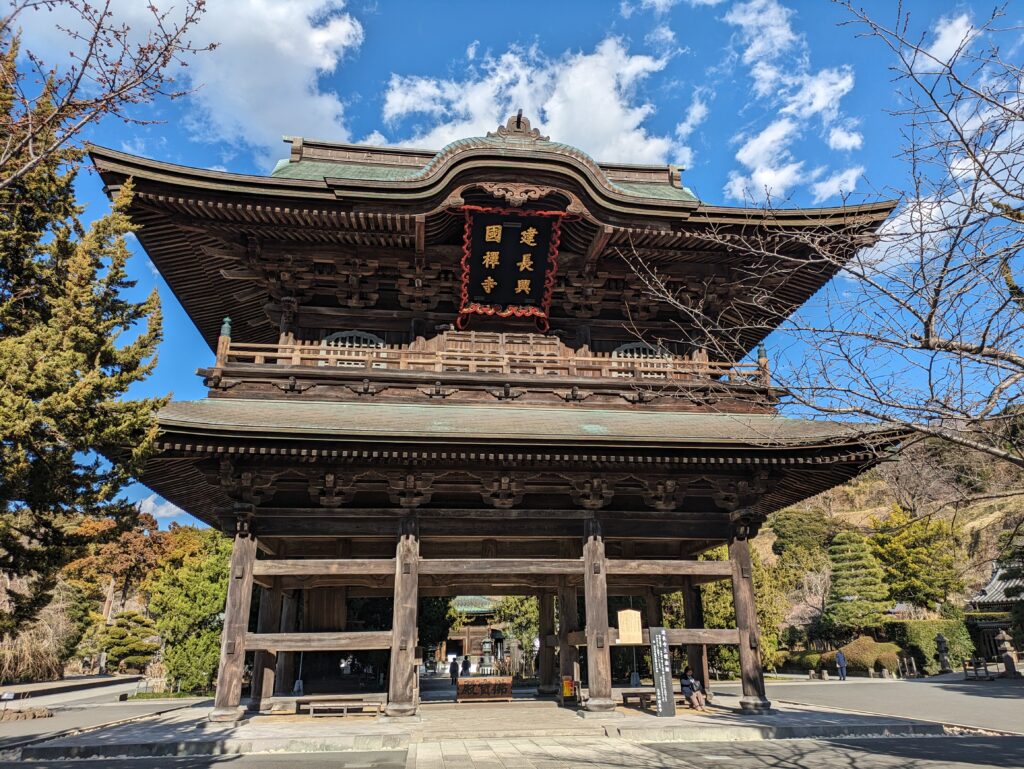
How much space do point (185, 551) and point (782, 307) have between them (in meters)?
38.4

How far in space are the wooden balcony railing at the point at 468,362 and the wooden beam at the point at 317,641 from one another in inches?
204

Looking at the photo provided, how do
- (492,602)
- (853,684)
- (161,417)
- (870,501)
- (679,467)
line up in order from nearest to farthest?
(161,417) → (679,467) → (853,684) → (492,602) → (870,501)

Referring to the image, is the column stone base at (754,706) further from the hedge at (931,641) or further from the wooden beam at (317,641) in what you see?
the hedge at (931,641)

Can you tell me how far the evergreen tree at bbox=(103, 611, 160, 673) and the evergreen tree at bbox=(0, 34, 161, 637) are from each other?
103 feet

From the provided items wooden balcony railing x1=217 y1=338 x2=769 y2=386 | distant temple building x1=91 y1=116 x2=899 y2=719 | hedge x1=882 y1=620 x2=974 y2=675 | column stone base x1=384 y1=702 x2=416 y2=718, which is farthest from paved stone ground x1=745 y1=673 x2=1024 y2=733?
column stone base x1=384 y1=702 x2=416 y2=718

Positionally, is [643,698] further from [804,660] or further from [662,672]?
[804,660]

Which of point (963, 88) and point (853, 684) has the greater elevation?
point (963, 88)

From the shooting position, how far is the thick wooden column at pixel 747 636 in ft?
40.3

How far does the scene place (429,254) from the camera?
1436cm

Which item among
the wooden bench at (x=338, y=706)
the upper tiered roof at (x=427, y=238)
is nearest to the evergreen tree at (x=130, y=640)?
the upper tiered roof at (x=427, y=238)

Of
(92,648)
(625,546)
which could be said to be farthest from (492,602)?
(625,546)

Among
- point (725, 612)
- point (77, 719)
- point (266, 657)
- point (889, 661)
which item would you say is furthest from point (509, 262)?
point (889, 661)

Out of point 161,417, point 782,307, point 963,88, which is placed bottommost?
point 161,417

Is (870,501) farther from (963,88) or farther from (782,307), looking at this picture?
(963,88)
